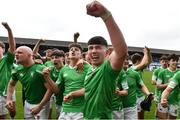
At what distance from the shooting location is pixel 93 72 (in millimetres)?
5273

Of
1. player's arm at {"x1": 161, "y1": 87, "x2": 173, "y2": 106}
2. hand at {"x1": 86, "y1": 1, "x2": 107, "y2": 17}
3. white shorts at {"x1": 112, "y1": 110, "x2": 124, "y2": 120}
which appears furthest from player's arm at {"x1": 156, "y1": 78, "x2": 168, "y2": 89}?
hand at {"x1": 86, "y1": 1, "x2": 107, "y2": 17}

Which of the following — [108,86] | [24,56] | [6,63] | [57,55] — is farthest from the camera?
[57,55]

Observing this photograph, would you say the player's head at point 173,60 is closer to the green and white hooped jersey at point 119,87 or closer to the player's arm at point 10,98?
the green and white hooped jersey at point 119,87

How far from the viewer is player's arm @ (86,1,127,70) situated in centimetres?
422

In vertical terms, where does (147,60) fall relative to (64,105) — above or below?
above

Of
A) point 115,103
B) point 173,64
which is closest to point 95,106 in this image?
point 115,103

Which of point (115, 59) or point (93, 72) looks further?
point (93, 72)

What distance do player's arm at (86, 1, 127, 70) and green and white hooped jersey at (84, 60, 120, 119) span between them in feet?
1.30

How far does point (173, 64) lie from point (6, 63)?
4.67 m

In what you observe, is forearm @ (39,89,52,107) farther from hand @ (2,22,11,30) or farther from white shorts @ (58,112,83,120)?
hand @ (2,22,11,30)

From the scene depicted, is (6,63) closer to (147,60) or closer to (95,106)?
(147,60)

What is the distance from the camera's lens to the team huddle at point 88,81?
4930 mm

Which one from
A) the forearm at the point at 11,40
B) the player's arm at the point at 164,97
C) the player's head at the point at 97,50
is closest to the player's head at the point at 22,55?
the forearm at the point at 11,40

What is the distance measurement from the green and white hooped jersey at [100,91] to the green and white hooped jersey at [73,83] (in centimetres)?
263
